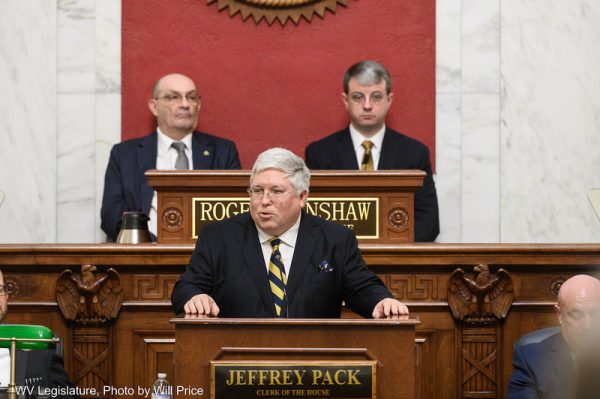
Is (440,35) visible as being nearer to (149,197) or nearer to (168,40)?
(168,40)

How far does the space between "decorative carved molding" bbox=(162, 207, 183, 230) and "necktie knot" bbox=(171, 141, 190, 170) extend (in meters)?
1.35

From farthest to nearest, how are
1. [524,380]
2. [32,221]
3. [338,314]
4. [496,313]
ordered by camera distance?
1. [32,221]
2. [496,313]
3. [338,314]
4. [524,380]

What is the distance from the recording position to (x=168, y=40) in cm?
913

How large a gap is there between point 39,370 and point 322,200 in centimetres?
210

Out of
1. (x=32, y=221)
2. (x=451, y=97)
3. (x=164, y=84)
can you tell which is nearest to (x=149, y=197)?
(x=164, y=84)

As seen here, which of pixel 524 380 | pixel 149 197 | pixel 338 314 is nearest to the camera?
pixel 524 380

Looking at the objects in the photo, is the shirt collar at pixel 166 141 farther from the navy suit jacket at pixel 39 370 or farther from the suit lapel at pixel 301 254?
the navy suit jacket at pixel 39 370

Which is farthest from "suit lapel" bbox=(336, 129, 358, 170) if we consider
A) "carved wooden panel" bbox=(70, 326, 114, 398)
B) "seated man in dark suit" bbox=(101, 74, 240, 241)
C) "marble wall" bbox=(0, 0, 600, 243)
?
"carved wooden panel" bbox=(70, 326, 114, 398)

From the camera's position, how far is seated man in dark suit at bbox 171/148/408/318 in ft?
18.2

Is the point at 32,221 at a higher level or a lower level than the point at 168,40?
lower

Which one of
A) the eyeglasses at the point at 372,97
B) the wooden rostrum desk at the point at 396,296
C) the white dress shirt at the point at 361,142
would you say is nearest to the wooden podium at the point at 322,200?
the wooden rostrum desk at the point at 396,296

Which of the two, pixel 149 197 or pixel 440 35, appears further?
pixel 440 35

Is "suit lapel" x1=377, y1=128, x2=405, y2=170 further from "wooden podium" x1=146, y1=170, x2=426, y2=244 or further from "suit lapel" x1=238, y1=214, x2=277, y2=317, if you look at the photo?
"suit lapel" x1=238, y1=214, x2=277, y2=317

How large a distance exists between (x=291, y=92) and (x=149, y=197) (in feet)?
5.50
